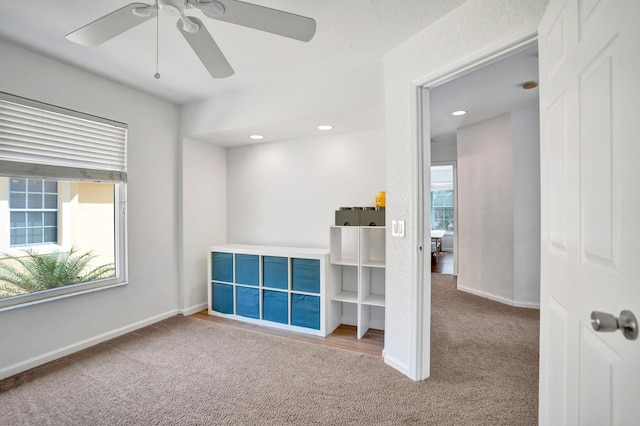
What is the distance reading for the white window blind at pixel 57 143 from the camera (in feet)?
7.54

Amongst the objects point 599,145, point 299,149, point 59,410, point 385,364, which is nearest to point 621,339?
point 599,145

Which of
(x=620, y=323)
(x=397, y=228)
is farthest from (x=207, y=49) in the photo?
(x=620, y=323)

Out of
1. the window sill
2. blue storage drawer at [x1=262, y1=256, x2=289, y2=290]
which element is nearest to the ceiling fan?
the window sill

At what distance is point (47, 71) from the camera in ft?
8.16

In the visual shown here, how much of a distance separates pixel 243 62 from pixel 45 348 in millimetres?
2829

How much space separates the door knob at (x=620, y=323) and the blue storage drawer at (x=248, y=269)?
2.92m

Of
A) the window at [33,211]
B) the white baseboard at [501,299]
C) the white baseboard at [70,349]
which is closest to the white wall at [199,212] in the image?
the white baseboard at [70,349]

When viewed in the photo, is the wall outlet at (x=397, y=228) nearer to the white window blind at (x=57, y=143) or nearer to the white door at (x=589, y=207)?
the white door at (x=589, y=207)

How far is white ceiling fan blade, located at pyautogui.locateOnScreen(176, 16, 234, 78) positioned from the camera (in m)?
1.54

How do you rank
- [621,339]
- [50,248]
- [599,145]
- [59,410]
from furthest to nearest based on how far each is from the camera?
1. [50,248]
2. [59,410]
3. [599,145]
4. [621,339]

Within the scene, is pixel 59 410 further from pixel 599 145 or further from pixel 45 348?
pixel 599 145

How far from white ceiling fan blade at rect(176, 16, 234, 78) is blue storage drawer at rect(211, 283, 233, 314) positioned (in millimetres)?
2428

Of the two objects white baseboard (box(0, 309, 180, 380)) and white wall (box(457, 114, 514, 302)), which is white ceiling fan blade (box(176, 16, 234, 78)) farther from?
white wall (box(457, 114, 514, 302))

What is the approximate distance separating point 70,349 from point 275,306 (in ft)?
5.82
